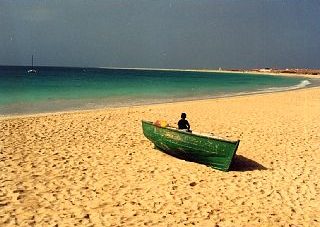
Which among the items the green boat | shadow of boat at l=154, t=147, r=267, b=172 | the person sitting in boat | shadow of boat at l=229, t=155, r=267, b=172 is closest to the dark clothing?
the person sitting in boat

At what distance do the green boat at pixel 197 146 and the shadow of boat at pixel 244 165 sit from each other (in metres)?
0.52

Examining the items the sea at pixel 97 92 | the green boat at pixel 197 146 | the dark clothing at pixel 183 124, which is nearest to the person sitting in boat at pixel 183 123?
the dark clothing at pixel 183 124

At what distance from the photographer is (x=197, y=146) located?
941 cm

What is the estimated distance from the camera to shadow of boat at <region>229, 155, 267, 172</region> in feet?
31.0

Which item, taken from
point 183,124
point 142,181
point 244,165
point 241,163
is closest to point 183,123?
point 183,124

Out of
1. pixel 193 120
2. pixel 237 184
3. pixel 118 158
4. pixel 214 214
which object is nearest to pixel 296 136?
pixel 193 120

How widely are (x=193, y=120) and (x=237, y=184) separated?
8.36 metres

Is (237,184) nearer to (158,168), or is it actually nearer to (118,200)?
(158,168)

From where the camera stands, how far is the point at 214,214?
6.61 meters

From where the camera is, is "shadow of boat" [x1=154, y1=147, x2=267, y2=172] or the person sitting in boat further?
the person sitting in boat

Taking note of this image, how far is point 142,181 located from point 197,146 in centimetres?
190

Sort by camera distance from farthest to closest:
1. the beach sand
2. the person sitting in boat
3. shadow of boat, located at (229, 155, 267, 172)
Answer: the person sitting in boat → shadow of boat, located at (229, 155, 267, 172) → the beach sand

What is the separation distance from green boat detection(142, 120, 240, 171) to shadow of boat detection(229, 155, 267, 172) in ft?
1.69

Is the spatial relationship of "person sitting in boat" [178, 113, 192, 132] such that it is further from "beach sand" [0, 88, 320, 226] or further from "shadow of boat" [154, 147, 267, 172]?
"beach sand" [0, 88, 320, 226]
